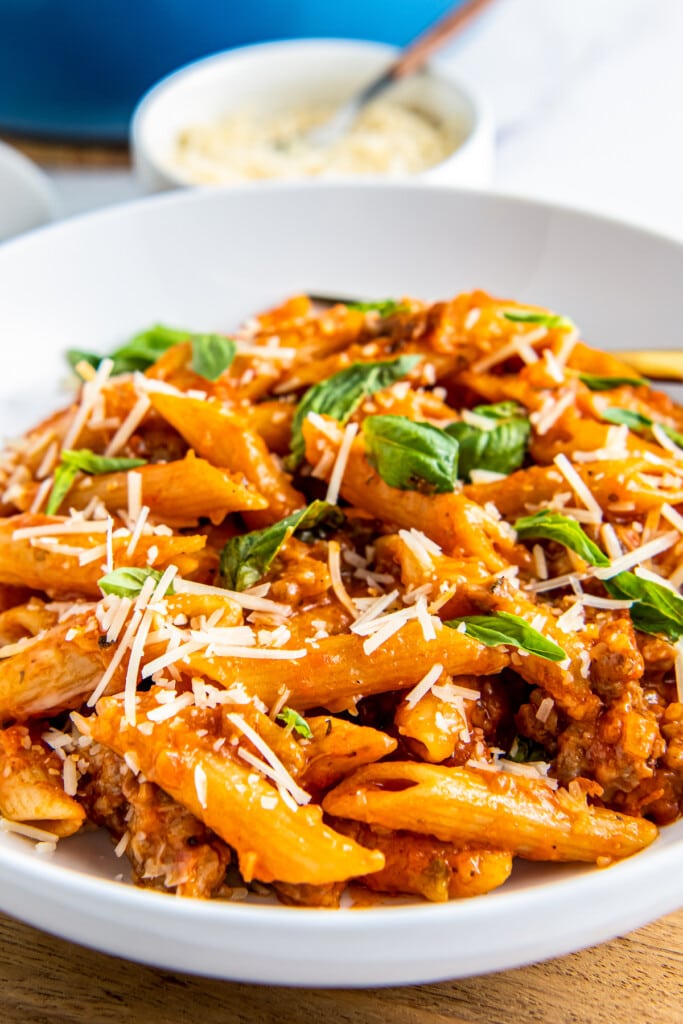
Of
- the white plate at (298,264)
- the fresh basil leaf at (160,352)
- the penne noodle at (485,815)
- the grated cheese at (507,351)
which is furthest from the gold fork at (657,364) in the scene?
the penne noodle at (485,815)

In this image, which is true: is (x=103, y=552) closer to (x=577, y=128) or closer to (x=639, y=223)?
(x=639, y=223)

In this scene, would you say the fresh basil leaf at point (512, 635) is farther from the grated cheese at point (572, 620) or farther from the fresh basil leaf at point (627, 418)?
the fresh basil leaf at point (627, 418)

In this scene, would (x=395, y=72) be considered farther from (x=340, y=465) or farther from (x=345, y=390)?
(x=340, y=465)

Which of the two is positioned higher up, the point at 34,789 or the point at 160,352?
the point at 160,352

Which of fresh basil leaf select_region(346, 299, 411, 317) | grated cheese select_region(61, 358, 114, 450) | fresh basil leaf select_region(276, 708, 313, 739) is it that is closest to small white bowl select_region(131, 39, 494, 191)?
fresh basil leaf select_region(346, 299, 411, 317)

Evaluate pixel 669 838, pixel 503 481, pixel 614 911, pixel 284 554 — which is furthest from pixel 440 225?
pixel 614 911

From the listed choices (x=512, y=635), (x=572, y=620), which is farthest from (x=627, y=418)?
(x=512, y=635)
